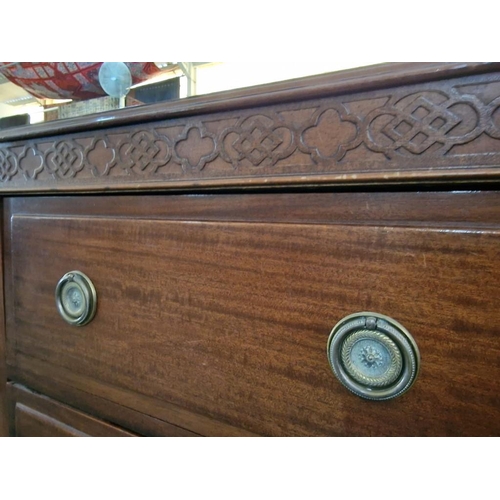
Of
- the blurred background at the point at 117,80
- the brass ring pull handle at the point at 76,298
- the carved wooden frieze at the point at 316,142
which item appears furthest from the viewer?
the blurred background at the point at 117,80

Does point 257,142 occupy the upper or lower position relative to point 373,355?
upper

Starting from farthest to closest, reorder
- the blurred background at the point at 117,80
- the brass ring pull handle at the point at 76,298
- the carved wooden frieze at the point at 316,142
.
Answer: the blurred background at the point at 117,80 → the brass ring pull handle at the point at 76,298 → the carved wooden frieze at the point at 316,142

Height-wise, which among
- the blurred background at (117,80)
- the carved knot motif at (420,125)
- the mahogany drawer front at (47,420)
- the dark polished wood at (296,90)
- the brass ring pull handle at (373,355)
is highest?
the blurred background at (117,80)

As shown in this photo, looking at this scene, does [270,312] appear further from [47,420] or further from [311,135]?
[47,420]

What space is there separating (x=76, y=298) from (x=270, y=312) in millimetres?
256

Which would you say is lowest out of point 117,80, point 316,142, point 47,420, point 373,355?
point 47,420

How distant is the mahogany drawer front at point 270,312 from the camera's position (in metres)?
0.22

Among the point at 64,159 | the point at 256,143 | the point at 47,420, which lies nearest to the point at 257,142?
the point at 256,143

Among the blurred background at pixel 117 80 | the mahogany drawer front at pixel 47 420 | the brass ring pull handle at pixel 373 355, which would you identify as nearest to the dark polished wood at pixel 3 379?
the mahogany drawer front at pixel 47 420

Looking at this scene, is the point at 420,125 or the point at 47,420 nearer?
the point at 420,125

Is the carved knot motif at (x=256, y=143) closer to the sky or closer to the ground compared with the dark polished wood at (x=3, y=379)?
closer to the sky

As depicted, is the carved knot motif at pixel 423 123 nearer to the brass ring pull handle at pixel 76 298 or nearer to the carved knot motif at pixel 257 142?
the carved knot motif at pixel 257 142

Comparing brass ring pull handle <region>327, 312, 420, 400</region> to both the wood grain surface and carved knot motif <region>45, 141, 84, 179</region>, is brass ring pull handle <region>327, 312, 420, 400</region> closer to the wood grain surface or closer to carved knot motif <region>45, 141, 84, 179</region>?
the wood grain surface

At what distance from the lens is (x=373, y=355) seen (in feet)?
0.80
